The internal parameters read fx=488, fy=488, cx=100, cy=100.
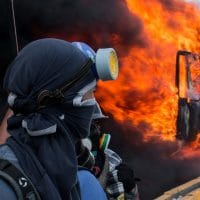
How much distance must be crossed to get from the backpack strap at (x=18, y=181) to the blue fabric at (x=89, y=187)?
328 millimetres

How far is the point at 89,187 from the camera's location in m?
1.67

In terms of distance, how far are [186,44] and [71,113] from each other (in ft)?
17.0

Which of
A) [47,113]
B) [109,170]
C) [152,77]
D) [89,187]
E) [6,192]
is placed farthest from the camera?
[152,77]

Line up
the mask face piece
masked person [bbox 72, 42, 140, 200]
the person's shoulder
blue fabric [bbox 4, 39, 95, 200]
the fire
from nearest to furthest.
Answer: the person's shoulder
blue fabric [bbox 4, 39, 95, 200]
the mask face piece
masked person [bbox 72, 42, 140, 200]
the fire

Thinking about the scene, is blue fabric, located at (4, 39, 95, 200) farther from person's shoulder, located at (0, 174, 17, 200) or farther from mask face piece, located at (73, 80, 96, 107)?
person's shoulder, located at (0, 174, 17, 200)

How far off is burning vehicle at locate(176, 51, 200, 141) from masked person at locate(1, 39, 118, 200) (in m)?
4.97

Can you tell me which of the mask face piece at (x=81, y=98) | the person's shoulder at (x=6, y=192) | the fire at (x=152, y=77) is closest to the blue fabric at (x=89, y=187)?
the mask face piece at (x=81, y=98)

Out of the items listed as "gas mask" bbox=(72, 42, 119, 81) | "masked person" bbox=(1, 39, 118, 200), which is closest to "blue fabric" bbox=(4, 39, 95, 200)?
"masked person" bbox=(1, 39, 118, 200)

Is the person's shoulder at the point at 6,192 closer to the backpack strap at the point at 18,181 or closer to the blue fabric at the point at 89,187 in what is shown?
the backpack strap at the point at 18,181

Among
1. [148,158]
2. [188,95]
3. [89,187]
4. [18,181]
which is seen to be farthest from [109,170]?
[188,95]

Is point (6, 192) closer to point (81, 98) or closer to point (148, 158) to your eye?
point (81, 98)

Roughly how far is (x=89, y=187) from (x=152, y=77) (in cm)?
486

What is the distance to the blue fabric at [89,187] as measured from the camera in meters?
1.64

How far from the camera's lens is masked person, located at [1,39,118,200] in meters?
1.46
